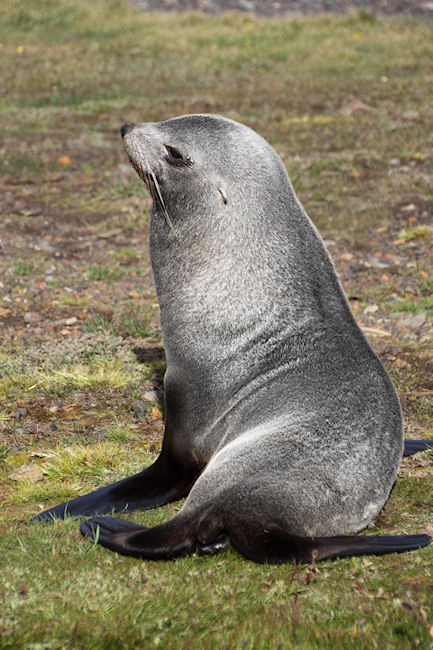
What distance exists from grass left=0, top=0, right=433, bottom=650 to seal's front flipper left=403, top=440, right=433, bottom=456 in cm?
8

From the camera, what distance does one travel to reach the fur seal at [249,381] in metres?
3.53

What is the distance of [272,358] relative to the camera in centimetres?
416

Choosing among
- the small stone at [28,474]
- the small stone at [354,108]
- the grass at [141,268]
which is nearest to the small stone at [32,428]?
the grass at [141,268]

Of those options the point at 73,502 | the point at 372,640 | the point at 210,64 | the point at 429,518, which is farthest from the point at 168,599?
the point at 210,64

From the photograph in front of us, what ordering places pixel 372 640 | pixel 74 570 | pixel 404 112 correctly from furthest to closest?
1. pixel 404 112
2. pixel 74 570
3. pixel 372 640

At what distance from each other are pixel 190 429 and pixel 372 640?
175 centimetres

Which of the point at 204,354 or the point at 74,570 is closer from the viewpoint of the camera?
the point at 74,570

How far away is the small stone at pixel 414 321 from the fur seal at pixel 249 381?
2.61 m

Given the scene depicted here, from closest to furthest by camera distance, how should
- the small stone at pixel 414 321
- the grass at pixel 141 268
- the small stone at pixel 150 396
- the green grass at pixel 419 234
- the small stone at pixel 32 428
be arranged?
the grass at pixel 141 268 → the small stone at pixel 32 428 → the small stone at pixel 150 396 → the small stone at pixel 414 321 → the green grass at pixel 419 234

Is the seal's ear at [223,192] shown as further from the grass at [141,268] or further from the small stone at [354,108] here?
the small stone at [354,108]

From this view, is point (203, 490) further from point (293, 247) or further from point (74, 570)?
point (293, 247)

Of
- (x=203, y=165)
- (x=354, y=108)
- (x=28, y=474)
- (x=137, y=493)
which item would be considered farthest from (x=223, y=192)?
(x=354, y=108)

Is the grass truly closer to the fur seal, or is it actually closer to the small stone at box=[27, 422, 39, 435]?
the small stone at box=[27, 422, 39, 435]

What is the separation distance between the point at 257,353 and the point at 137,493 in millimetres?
950
